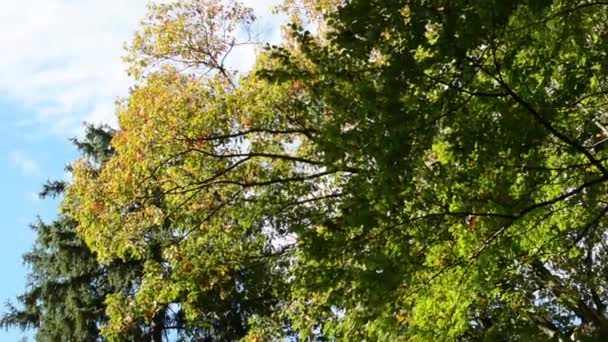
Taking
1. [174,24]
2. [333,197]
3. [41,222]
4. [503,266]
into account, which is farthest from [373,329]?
[41,222]

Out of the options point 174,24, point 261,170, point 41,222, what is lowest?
point 261,170

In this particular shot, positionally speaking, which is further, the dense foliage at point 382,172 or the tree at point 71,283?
the tree at point 71,283

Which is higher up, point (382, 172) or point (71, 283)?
point (71, 283)

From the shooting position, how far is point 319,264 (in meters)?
5.28

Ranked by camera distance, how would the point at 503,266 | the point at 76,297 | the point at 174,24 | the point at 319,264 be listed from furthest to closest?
the point at 76,297, the point at 174,24, the point at 503,266, the point at 319,264

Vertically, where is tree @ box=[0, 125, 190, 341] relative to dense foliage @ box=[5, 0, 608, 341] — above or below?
above

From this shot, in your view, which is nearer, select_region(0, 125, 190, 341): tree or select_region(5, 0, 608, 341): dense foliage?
select_region(5, 0, 608, 341): dense foliage

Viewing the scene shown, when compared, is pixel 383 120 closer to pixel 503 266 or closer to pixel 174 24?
pixel 503 266

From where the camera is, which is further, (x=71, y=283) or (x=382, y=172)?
(x=71, y=283)

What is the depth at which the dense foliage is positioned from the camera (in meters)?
4.28

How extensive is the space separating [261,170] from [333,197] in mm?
1327

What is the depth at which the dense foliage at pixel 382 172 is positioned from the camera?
4277 millimetres

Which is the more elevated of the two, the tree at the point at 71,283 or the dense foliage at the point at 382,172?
the tree at the point at 71,283

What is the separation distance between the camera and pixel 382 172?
423 centimetres
